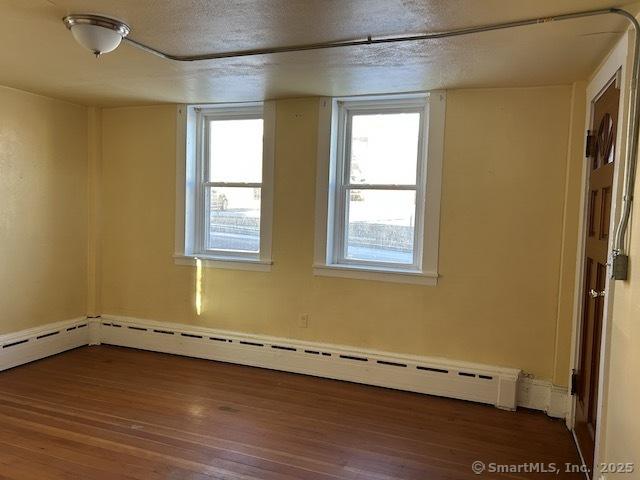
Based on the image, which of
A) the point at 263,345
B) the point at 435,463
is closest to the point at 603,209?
the point at 435,463

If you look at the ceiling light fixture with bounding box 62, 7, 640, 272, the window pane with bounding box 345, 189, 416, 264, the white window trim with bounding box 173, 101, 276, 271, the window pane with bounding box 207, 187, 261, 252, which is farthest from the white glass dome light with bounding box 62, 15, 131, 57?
the window pane with bounding box 345, 189, 416, 264

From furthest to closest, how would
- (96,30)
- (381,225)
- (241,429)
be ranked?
(381,225) → (241,429) → (96,30)

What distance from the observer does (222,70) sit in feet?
10.4

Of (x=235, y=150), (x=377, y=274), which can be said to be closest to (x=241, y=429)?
(x=377, y=274)

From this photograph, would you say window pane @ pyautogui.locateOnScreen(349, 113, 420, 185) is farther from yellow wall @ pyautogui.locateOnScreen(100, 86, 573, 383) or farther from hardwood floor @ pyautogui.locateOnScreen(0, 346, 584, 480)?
hardwood floor @ pyautogui.locateOnScreen(0, 346, 584, 480)

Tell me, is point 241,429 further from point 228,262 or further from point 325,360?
point 228,262

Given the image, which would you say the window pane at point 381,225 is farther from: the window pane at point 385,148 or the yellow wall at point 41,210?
the yellow wall at point 41,210

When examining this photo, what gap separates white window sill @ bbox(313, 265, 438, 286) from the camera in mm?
3709

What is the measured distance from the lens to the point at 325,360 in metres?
3.97

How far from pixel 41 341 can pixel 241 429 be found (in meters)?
2.30

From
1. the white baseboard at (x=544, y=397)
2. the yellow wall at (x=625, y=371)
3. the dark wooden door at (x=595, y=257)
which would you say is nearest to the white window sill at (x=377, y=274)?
the white baseboard at (x=544, y=397)

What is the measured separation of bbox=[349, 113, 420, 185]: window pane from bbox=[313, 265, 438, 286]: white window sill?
0.71 m

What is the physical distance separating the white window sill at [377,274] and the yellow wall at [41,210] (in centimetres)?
235

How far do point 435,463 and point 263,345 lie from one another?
1.87 m
